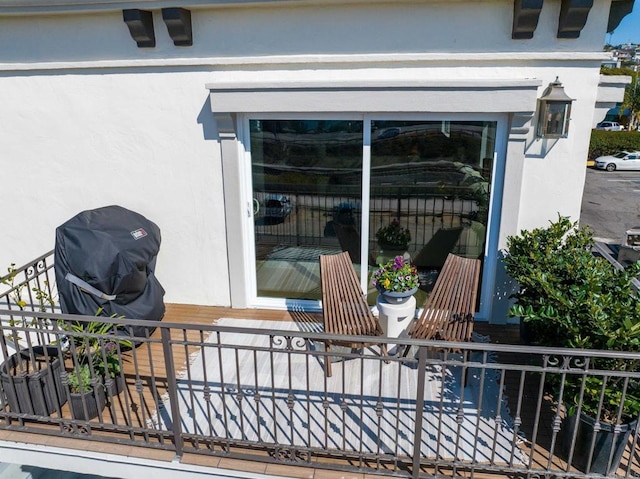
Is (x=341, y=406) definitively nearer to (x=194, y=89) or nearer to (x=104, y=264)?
(x=104, y=264)

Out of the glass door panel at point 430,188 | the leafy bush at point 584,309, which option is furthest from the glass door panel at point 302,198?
the leafy bush at point 584,309

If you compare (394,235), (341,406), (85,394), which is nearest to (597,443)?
(341,406)

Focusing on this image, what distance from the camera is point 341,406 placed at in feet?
9.44

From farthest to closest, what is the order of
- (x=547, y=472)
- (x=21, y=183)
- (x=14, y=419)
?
(x=21, y=183) < (x=14, y=419) < (x=547, y=472)

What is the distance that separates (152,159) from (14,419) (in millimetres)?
2523

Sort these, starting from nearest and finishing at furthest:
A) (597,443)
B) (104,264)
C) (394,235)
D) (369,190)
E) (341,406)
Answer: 1. (597,443)
2. (341,406)
3. (104,264)
4. (369,190)
5. (394,235)

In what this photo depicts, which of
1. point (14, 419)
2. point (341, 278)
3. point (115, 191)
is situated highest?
point (115, 191)

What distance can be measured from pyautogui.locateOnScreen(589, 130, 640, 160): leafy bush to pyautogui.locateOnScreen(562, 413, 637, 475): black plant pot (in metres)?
24.7

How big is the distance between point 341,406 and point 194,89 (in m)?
3.16

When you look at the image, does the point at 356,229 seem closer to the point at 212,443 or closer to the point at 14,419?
the point at 212,443

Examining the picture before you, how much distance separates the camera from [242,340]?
4.38 meters

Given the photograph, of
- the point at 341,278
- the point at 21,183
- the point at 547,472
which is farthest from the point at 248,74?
the point at 547,472

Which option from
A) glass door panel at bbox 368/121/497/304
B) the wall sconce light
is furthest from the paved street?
the wall sconce light

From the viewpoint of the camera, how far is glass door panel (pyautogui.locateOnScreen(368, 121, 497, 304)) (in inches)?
168
